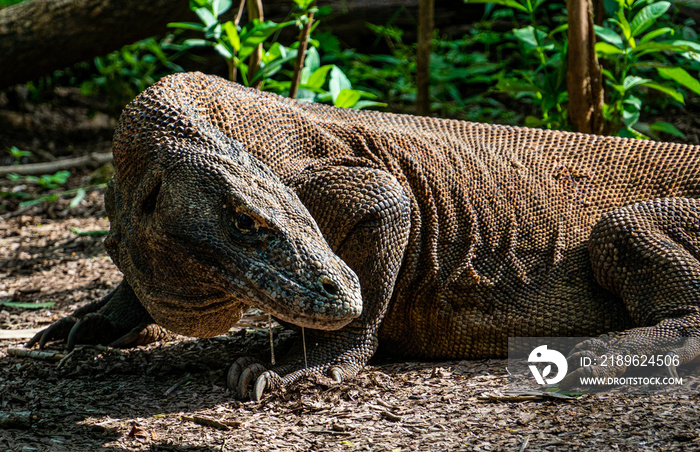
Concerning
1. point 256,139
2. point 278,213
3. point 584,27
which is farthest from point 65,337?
point 584,27

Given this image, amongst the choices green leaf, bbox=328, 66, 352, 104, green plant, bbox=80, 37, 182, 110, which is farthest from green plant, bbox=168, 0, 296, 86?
green plant, bbox=80, 37, 182, 110

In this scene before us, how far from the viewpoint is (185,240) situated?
268cm

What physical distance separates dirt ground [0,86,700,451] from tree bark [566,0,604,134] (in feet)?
7.45

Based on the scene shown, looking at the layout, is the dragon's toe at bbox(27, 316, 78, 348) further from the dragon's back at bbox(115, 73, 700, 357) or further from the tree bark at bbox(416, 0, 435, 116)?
the tree bark at bbox(416, 0, 435, 116)

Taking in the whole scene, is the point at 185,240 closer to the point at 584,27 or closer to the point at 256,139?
the point at 256,139

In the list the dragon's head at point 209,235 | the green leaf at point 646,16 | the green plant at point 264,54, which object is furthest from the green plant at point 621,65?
the dragon's head at point 209,235

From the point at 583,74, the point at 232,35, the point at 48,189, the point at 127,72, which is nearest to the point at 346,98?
the point at 232,35

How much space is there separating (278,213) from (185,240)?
0.36 metres

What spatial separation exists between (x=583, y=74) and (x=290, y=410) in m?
3.24

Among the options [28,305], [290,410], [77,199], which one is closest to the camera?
[290,410]

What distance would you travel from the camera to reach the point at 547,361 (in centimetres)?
334

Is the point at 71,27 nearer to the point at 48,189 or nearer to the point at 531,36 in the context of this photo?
the point at 48,189

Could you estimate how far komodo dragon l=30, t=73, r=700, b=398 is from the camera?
8.96ft

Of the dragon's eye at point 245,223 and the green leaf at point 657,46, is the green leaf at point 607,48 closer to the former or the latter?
the green leaf at point 657,46
